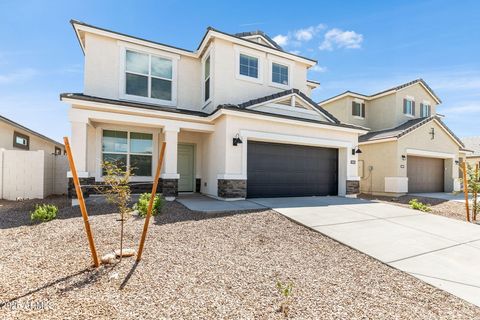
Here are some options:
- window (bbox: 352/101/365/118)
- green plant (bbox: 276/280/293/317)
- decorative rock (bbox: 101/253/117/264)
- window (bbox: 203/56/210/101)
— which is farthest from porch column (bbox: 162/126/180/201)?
window (bbox: 352/101/365/118)

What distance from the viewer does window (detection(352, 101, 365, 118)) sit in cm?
1790

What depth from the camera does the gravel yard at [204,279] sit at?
2717mm

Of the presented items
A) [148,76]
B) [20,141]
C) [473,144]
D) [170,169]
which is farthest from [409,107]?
[20,141]

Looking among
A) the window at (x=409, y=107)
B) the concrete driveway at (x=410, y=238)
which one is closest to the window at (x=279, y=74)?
the concrete driveway at (x=410, y=238)

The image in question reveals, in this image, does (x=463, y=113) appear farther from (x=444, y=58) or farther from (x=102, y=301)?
(x=102, y=301)

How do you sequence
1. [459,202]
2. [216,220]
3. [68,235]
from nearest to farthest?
[68,235] → [216,220] → [459,202]

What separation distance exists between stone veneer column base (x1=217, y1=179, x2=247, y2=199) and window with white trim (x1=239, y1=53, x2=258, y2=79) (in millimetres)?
5061

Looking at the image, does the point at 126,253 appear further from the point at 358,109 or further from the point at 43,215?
the point at 358,109

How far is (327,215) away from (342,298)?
4099 mm

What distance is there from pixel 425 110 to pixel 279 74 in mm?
14220

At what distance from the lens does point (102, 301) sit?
109 inches

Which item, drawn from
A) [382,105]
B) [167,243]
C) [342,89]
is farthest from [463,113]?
[167,243]

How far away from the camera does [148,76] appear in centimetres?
1028

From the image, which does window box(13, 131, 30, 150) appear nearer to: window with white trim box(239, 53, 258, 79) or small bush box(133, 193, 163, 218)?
small bush box(133, 193, 163, 218)
